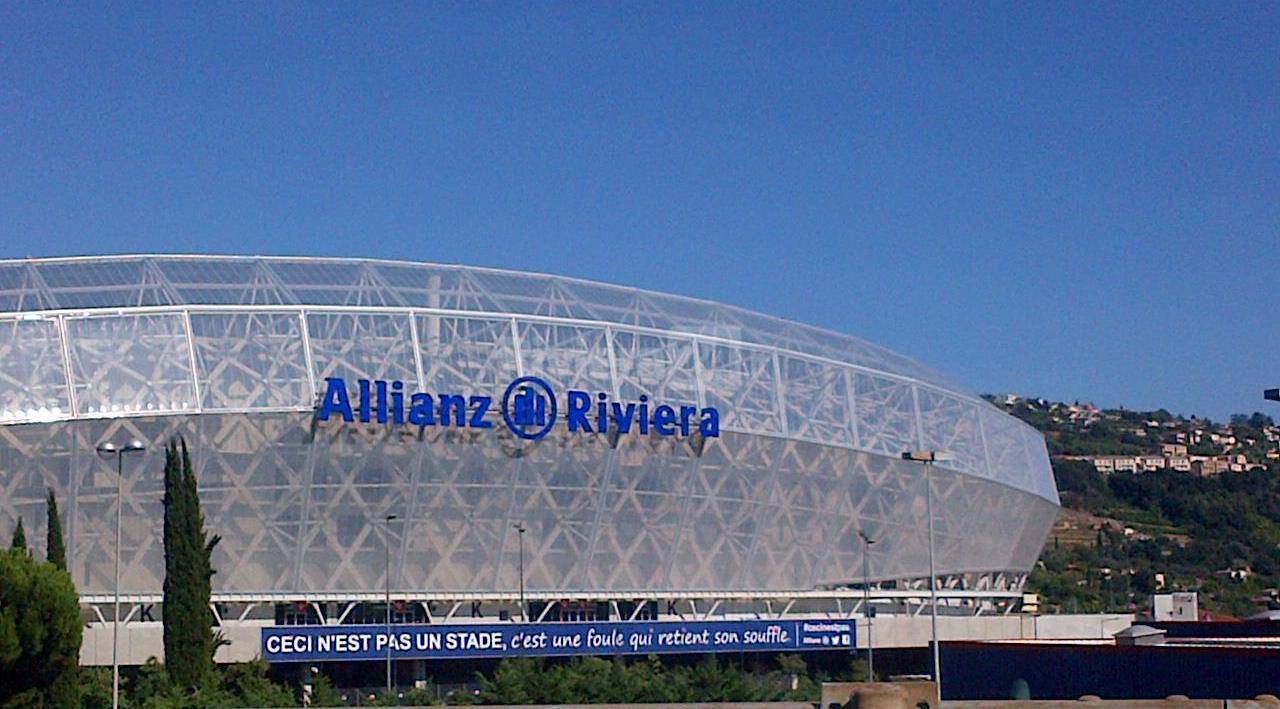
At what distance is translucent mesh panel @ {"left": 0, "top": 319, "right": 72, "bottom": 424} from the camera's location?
6706 centimetres

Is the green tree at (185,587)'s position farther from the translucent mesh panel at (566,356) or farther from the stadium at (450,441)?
the translucent mesh panel at (566,356)

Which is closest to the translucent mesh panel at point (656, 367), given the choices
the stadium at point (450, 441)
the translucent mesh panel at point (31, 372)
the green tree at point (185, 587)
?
the stadium at point (450, 441)

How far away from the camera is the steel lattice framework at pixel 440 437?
68.4 metres

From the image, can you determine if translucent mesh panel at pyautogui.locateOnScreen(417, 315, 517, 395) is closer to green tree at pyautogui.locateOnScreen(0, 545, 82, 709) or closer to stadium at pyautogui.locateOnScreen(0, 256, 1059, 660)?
stadium at pyautogui.locateOnScreen(0, 256, 1059, 660)

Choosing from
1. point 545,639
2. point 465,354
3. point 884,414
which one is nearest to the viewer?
point 545,639

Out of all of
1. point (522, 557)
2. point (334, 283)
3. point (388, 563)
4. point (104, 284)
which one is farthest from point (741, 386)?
point (104, 284)

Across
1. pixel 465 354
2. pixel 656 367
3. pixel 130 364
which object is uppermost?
pixel 465 354

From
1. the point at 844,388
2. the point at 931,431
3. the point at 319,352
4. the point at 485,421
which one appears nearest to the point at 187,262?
the point at 319,352

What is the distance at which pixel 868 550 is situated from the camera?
3327 inches

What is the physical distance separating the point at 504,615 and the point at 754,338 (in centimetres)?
1848

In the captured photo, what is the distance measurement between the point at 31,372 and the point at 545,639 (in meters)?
23.9

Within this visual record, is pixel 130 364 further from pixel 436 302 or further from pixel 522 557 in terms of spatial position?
pixel 522 557

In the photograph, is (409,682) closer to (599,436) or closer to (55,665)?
(599,436)

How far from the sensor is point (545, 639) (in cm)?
7262
